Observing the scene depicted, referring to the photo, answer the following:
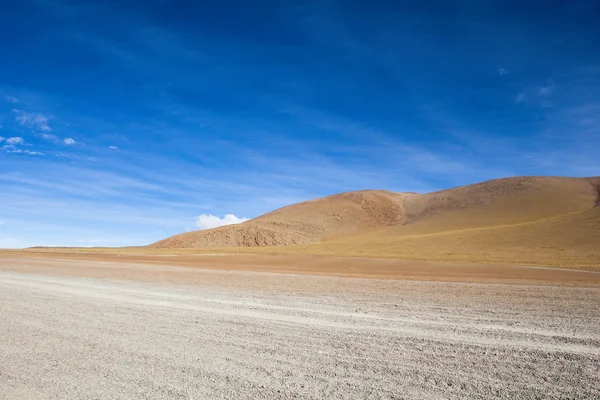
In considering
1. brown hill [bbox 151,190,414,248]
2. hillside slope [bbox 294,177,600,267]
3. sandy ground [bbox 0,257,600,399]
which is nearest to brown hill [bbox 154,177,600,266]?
hillside slope [bbox 294,177,600,267]

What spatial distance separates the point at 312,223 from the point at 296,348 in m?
122

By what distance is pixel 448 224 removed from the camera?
10612cm

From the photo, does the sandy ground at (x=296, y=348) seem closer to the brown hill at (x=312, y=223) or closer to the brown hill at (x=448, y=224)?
the brown hill at (x=448, y=224)

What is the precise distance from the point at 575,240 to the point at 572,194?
65376 millimetres

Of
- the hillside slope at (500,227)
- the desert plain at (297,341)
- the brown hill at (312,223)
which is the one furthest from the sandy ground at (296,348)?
the brown hill at (312,223)

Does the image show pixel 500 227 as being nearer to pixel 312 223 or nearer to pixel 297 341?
pixel 312 223

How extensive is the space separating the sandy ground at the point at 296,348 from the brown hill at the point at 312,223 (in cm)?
9397

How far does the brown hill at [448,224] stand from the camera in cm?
5916

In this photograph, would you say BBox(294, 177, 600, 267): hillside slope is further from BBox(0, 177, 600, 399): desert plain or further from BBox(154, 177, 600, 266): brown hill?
BBox(0, 177, 600, 399): desert plain

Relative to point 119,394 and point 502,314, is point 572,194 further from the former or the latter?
point 119,394

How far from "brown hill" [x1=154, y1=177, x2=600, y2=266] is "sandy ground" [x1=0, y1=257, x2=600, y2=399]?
4077 centimetres

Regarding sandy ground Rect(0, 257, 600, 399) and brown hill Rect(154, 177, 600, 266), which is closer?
sandy ground Rect(0, 257, 600, 399)

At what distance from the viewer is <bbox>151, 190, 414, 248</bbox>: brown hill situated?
109 meters

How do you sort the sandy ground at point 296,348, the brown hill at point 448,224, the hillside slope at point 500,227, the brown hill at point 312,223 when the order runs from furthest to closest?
1. the brown hill at point 312,223
2. the brown hill at point 448,224
3. the hillside slope at point 500,227
4. the sandy ground at point 296,348
